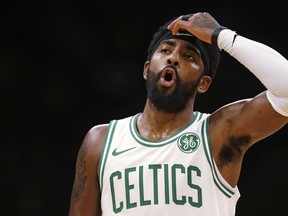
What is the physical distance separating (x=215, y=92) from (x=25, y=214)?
202cm

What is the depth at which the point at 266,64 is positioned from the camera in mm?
3004

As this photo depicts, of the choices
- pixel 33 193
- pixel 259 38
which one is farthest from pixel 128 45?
pixel 33 193

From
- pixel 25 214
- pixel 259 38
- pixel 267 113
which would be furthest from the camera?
pixel 259 38

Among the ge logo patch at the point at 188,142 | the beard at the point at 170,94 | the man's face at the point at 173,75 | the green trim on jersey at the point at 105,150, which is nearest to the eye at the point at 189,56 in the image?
the man's face at the point at 173,75

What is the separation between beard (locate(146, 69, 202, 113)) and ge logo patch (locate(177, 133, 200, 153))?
0.58ft

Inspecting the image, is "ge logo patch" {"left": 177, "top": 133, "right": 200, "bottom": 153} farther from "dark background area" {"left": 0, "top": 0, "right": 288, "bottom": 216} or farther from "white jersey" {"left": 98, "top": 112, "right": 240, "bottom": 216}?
"dark background area" {"left": 0, "top": 0, "right": 288, "bottom": 216}

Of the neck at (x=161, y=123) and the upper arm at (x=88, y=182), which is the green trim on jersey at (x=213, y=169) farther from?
the upper arm at (x=88, y=182)

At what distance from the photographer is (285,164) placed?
6.04m

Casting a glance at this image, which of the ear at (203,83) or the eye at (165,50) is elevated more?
the eye at (165,50)

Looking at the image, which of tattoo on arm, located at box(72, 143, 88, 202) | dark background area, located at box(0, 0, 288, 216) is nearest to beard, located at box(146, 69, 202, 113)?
tattoo on arm, located at box(72, 143, 88, 202)

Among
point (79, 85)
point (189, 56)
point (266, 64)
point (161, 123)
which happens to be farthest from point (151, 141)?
point (79, 85)

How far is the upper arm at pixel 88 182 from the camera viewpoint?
11.1 ft

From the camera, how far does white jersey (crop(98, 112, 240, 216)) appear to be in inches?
125

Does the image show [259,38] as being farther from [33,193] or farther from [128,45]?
[33,193]
